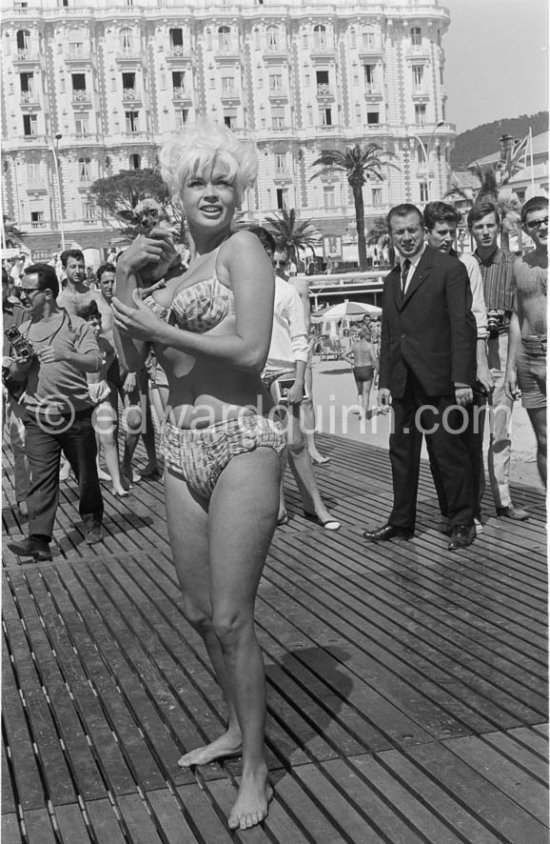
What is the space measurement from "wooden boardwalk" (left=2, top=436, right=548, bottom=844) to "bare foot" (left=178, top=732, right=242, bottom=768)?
0.04 m

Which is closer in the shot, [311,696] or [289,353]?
[311,696]

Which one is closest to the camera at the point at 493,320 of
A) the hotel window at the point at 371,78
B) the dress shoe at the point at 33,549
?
the dress shoe at the point at 33,549

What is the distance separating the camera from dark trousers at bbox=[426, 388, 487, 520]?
255 inches

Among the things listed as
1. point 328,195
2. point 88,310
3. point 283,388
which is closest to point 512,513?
point 283,388

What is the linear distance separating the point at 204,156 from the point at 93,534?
4177 millimetres

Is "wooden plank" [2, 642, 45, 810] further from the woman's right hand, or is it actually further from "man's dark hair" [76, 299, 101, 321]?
"man's dark hair" [76, 299, 101, 321]

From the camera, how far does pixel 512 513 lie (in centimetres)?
691

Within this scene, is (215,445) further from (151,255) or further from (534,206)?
(534,206)

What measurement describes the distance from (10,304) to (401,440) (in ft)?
10.8

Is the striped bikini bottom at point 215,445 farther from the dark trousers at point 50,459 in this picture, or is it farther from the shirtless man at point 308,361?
the shirtless man at point 308,361

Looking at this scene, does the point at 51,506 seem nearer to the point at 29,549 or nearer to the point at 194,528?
the point at 29,549

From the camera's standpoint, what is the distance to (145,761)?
3.65m

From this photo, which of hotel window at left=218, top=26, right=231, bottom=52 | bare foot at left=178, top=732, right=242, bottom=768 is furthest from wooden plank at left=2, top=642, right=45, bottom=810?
hotel window at left=218, top=26, right=231, bottom=52

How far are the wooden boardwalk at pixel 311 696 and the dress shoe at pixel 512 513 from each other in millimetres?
207
